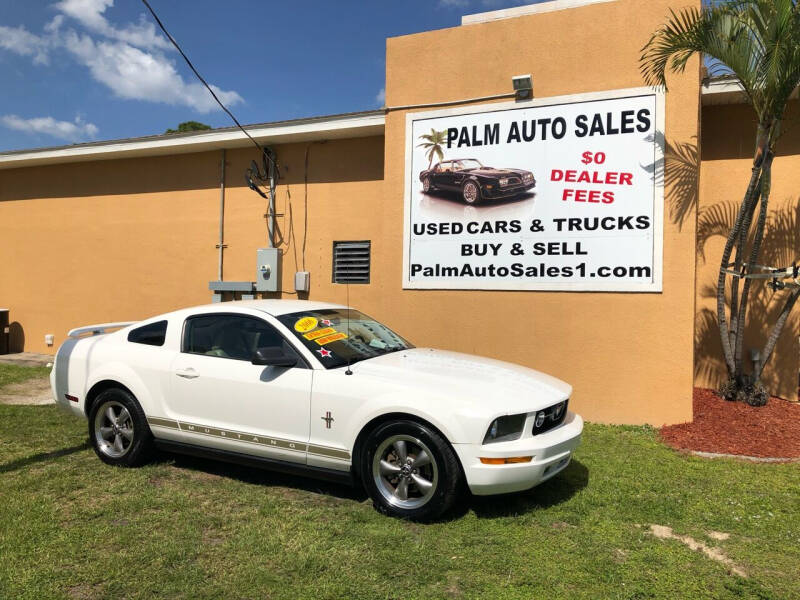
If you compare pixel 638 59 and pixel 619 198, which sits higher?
pixel 638 59

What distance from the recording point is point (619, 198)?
23.1ft

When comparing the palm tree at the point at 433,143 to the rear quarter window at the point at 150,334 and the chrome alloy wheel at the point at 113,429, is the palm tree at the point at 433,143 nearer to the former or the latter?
the rear quarter window at the point at 150,334

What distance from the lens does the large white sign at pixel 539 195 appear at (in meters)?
6.98

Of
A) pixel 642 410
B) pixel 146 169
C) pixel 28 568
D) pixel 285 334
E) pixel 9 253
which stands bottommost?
pixel 28 568

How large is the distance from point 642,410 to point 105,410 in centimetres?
575

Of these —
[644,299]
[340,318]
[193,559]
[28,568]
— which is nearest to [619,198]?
[644,299]

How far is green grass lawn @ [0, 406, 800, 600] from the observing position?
A: 3.25 meters

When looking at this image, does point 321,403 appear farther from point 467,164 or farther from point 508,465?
point 467,164

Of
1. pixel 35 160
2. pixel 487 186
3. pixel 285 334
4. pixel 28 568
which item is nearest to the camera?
pixel 28 568

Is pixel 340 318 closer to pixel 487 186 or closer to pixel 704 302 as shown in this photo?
pixel 487 186

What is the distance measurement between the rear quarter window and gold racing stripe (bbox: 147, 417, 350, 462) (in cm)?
69

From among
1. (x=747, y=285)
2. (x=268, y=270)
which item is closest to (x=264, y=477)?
(x=268, y=270)

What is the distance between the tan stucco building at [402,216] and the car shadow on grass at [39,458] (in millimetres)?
4064

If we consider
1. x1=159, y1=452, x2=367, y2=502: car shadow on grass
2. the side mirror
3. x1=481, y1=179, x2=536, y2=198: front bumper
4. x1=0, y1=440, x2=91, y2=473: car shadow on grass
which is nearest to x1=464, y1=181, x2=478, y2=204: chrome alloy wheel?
x1=481, y1=179, x2=536, y2=198: front bumper
